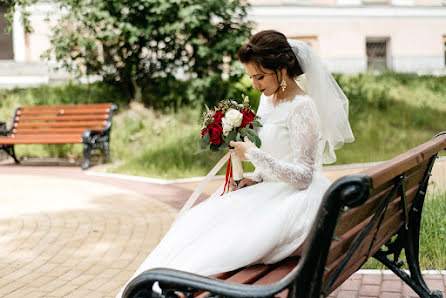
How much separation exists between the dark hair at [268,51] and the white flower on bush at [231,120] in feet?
1.01

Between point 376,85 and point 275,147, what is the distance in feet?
38.7

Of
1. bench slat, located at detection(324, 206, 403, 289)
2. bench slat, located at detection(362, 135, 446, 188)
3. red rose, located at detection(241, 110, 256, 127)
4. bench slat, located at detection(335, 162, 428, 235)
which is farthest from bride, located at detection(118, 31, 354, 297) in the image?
bench slat, located at detection(362, 135, 446, 188)

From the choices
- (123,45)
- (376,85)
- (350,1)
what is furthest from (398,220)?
(350,1)

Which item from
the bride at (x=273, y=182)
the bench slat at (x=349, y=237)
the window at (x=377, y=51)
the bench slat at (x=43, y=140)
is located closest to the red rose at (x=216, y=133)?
the bride at (x=273, y=182)

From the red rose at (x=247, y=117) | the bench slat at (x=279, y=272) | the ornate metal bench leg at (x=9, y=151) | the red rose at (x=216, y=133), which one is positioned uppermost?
the red rose at (x=247, y=117)

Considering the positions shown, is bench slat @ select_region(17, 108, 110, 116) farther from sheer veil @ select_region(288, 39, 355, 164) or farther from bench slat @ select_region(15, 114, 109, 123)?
sheer veil @ select_region(288, 39, 355, 164)

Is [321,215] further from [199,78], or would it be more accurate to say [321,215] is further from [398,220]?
[199,78]

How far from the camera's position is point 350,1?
763 inches

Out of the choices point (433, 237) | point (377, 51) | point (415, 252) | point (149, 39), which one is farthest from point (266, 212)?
point (377, 51)

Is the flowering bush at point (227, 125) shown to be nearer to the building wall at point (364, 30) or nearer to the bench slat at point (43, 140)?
the bench slat at point (43, 140)

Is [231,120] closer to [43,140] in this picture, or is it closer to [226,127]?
[226,127]

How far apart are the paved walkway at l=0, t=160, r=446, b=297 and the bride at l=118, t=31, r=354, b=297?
119 cm

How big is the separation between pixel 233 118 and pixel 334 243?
3.68 feet

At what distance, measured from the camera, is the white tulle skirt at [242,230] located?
275cm
